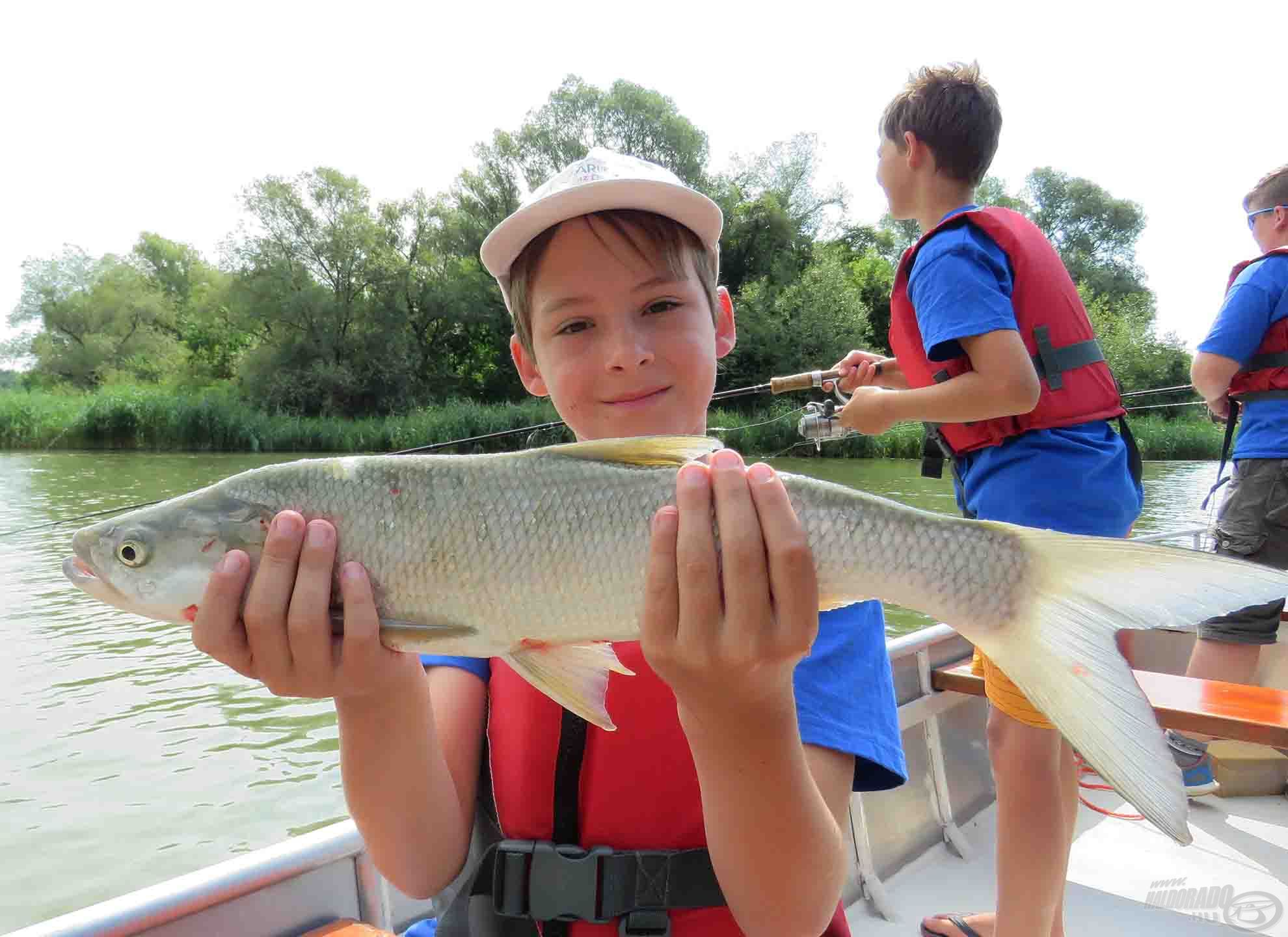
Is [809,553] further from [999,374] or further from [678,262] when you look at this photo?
[999,374]

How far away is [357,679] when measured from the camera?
4.32 feet

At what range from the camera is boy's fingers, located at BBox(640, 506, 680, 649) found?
1.20m

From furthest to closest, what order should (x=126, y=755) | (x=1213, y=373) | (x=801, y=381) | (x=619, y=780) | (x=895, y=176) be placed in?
(x=126, y=755), (x=801, y=381), (x=1213, y=373), (x=895, y=176), (x=619, y=780)

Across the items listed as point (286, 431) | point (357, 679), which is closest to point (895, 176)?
point (357, 679)

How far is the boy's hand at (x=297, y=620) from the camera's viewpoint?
127 cm

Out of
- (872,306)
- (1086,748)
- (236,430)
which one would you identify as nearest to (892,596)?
(1086,748)

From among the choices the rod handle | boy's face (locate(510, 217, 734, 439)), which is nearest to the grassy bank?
the rod handle

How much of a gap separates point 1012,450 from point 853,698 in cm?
116

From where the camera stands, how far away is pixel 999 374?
2168 mm

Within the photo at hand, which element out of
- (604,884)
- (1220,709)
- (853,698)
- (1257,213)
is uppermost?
(1257,213)

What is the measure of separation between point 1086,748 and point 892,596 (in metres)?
0.32

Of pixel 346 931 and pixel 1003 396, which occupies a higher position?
pixel 1003 396

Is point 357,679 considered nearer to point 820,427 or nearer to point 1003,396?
point 1003,396

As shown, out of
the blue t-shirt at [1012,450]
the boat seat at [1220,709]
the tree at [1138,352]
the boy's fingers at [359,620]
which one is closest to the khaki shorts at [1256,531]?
the boat seat at [1220,709]
